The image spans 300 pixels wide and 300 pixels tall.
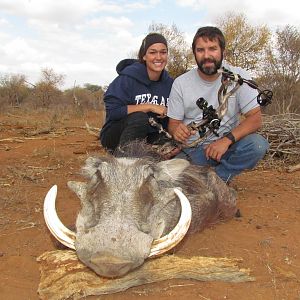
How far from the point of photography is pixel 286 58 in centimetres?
1803

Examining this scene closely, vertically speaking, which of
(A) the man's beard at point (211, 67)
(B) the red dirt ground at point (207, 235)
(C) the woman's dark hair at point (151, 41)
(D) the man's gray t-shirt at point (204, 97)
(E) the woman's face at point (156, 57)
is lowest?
(B) the red dirt ground at point (207, 235)

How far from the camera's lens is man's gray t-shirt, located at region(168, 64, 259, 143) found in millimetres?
4609

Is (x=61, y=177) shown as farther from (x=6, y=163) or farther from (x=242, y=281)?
(x=242, y=281)

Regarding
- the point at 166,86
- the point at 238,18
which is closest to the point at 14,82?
the point at 238,18

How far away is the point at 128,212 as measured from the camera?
8.66ft

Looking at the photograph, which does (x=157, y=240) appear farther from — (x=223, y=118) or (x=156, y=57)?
(x=156, y=57)

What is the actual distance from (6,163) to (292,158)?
13.3 feet

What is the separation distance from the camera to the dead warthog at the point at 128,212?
238 cm

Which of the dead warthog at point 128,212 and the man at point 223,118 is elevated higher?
the man at point 223,118

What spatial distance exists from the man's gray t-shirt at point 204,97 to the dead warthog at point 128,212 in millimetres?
1096

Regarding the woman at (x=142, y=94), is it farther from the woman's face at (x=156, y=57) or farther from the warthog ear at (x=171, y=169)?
the warthog ear at (x=171, y=169)

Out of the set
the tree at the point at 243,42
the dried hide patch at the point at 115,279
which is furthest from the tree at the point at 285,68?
the dried hide patch at the point at 115,279

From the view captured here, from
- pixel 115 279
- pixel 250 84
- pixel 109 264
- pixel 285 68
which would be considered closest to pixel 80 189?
pixel 115 279

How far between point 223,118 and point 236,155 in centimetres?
39
